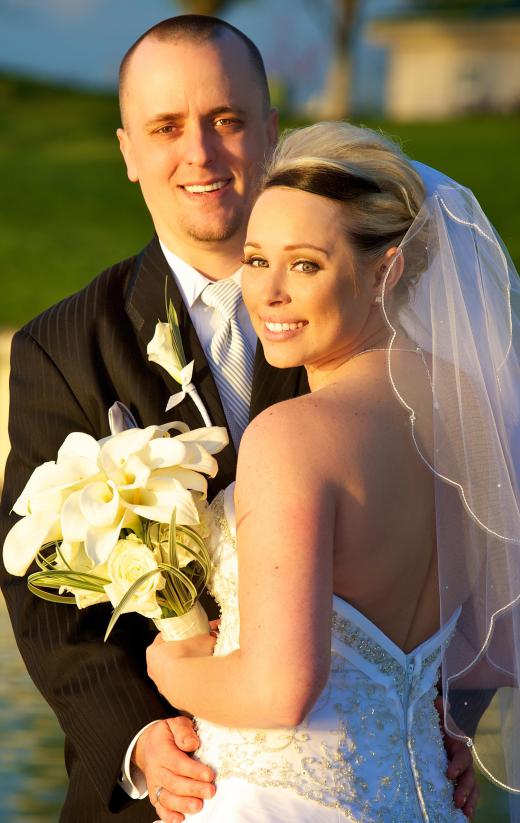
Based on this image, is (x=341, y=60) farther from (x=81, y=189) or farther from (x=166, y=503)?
(x=166, y=503)

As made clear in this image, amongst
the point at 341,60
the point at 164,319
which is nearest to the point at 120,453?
the point at 164,319

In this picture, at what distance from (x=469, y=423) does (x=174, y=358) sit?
104 cm

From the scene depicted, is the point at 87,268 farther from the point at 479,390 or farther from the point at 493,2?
the point at 493,2

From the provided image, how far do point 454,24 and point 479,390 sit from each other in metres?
47.1

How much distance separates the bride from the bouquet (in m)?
0.17

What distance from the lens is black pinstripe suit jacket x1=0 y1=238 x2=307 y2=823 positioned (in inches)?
150

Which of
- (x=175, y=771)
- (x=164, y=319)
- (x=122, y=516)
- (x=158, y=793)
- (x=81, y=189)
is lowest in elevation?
(x=81, y=189)

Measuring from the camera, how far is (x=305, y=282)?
3.19m

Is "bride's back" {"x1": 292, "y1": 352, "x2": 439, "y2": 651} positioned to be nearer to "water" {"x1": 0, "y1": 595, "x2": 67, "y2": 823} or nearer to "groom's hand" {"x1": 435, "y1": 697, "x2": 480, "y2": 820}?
"groom's hand" {"x1": 435, "y1": 697, "x2": 480, "y2": 820}

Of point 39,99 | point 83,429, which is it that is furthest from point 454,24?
point 83,429

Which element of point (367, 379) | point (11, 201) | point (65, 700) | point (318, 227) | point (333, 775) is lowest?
point (11, 201)

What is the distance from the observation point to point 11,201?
2670 centimetres

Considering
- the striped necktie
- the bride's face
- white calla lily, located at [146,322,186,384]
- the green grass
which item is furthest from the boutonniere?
the green grass

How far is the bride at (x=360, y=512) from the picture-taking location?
2877 millimetres
